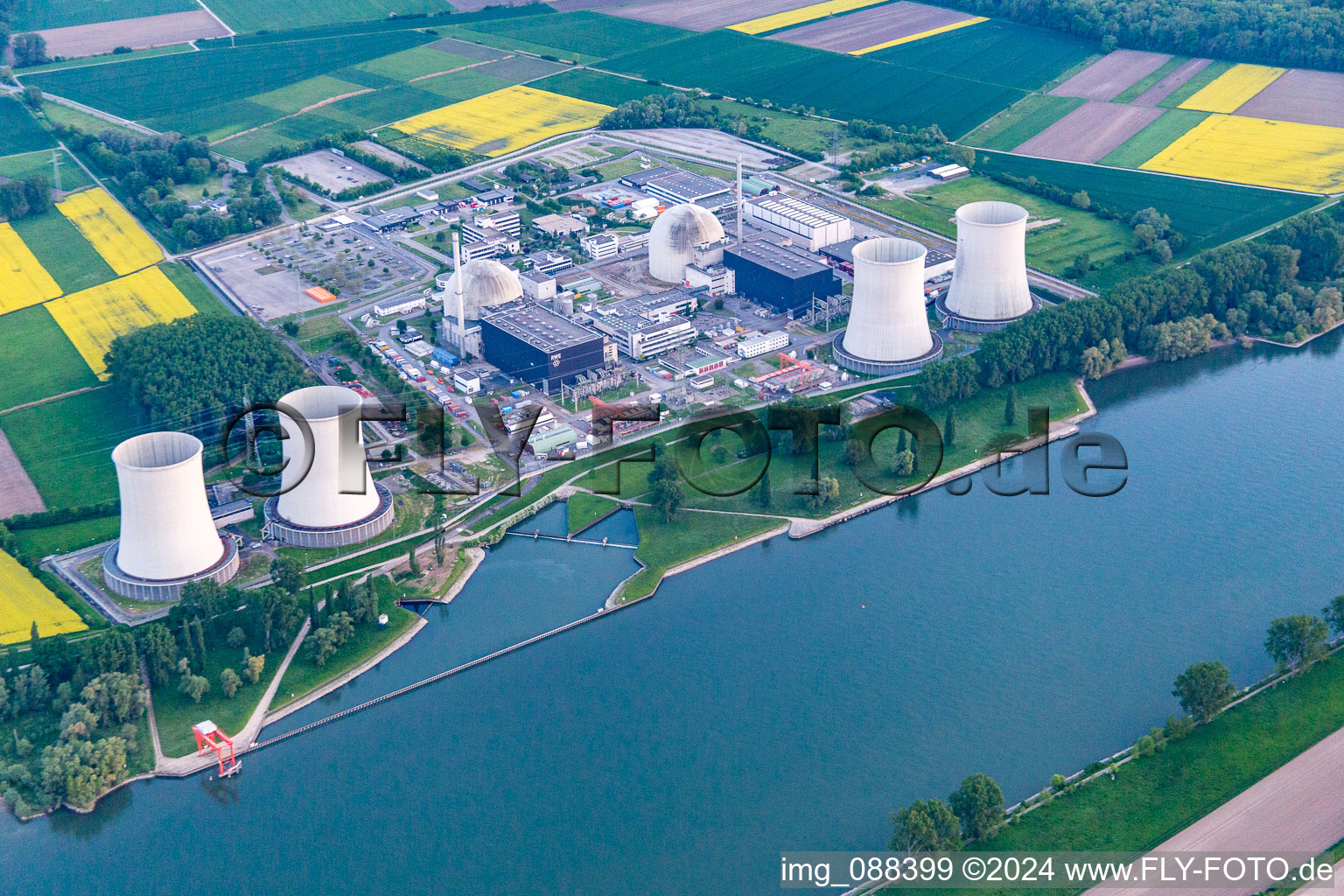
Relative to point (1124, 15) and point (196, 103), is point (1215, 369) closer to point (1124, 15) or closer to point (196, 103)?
point (1124, 15)

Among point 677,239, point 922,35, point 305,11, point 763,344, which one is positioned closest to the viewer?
point 763,344

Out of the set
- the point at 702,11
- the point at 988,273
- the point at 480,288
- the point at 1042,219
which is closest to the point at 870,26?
the point at 702,11

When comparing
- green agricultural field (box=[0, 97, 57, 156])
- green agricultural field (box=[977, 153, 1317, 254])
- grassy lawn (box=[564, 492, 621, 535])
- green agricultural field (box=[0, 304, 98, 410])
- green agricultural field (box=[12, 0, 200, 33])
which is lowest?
grassy lawn (box=[564, 492, 621, 535])

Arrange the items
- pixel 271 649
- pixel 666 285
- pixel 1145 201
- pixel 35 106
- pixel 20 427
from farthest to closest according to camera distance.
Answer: pixel 35 106, pixel 1145 201, pixel 666 285, pixel 20 427, pixel 271 649

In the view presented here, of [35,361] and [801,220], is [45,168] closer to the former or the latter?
[35,361]

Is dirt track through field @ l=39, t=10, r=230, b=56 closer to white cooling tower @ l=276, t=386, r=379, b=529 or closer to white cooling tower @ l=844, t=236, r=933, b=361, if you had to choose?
white cooling tower @ l=844, t=236, r=933, b=361

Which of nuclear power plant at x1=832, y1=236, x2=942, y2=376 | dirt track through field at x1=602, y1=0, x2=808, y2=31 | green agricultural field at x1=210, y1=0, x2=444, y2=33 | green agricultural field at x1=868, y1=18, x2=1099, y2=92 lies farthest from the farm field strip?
nuclear power plant at x1=832, y1=236, x2=942, y2=376

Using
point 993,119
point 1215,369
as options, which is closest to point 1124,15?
point 993,119
